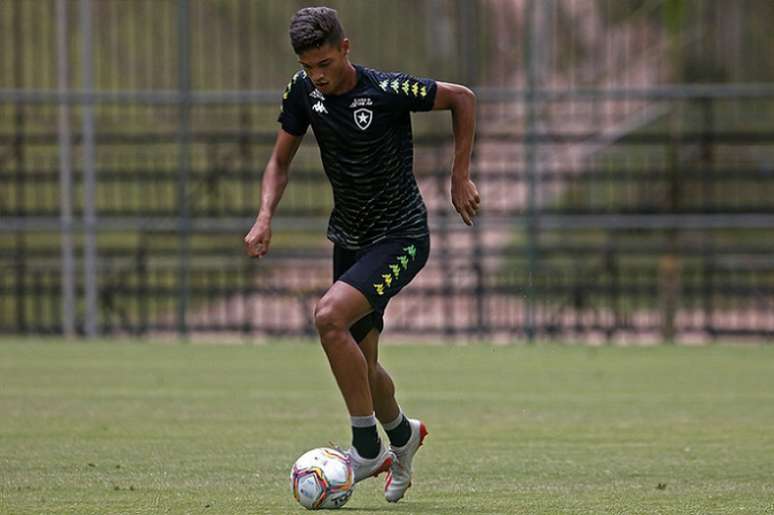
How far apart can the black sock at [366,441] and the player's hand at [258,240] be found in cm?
81

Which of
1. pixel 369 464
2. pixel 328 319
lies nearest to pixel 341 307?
pixel 328 319

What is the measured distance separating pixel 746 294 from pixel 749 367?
5.16 metres

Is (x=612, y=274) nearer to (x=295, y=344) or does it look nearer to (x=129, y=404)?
(x=295, y=344)

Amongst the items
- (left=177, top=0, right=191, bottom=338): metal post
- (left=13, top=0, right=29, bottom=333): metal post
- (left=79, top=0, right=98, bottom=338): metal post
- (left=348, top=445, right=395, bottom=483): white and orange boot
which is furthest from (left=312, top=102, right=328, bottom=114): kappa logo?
(left=13, top=0, right=29, bottom=333): metal post

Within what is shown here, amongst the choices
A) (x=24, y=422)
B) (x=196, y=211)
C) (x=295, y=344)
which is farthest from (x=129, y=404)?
(x=196, y=211)

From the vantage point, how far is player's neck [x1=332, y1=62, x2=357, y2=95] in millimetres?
7359

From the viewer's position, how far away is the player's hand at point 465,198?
7312mm

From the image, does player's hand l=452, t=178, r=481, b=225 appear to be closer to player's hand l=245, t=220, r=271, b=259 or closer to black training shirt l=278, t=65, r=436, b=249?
black training shirt l=278, t=65, r=436, b=249

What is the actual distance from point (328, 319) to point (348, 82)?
40.6 inches

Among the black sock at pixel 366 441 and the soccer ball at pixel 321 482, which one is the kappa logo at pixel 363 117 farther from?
the soccer ball at pixel 321 482

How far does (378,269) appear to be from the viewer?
7.30 metres

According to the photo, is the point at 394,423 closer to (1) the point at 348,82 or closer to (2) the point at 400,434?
(2) the point at 400,434

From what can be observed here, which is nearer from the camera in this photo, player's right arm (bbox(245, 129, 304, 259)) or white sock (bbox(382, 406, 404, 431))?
player's right arm (bbox(245, 129, 304, 259))

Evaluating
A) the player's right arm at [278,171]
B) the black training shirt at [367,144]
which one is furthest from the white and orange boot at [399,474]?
the player's right arm at [278,171]
